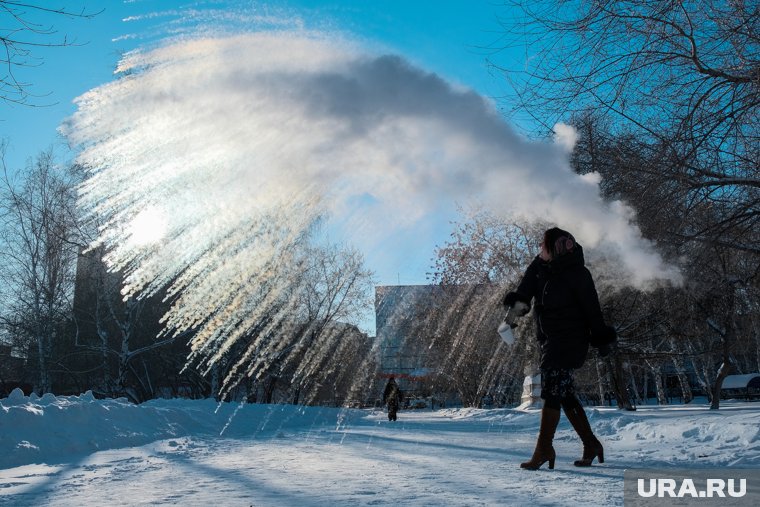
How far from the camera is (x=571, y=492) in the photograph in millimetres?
4270

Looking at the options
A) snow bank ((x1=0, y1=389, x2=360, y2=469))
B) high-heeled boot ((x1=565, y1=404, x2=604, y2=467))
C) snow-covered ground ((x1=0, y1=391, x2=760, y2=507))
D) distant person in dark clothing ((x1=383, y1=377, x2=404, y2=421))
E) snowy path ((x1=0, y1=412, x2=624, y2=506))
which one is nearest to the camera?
snowy path ((x1=0, y1=412, x2=624, y2=506))

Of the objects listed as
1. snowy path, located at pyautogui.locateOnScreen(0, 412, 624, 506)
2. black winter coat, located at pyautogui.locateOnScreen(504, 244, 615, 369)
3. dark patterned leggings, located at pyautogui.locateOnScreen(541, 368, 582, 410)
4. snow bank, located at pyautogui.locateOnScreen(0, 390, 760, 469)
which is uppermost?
black winter coat, located at pyautogui.locateOnScreen(504, 244, 615, 369)

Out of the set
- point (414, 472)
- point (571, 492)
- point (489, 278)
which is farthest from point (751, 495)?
point (489, 278)

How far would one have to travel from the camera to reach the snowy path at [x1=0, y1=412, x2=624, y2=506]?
13.9ft

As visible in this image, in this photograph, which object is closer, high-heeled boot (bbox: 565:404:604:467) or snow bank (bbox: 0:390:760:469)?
high-heeled boot (bbox: 565:404:604:467)

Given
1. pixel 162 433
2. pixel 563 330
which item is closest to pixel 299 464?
pixel 563 330

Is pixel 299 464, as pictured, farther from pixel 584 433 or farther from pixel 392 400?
pixel 392 400

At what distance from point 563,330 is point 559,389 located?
0.50m

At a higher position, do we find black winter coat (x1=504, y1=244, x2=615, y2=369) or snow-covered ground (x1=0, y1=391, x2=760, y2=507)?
black winter coat (x1=504, y1=244, x2=615, y2=369)

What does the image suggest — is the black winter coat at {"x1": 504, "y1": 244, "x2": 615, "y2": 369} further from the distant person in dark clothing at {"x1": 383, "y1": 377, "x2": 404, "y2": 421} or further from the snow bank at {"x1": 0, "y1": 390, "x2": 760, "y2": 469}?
the distant person in dark clothing at {"x1": 383, "y1": 377, "x2": 404, "y2": 421}

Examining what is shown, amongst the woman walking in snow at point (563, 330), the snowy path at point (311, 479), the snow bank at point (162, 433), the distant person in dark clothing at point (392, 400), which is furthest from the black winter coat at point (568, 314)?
the distant person in dark clothing at point (392, 400)

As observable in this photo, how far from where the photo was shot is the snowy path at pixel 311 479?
13.9 ft

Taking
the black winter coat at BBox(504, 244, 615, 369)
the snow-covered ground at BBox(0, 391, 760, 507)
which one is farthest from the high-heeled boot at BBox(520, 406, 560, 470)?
the black winter coat at BBox(504, 244, 615, 369)

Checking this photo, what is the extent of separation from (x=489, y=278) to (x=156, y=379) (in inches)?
862
